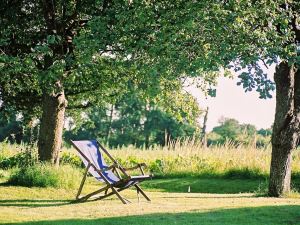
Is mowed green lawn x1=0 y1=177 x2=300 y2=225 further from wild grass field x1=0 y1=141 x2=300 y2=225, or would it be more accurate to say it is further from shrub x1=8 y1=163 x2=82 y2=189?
shrub x1=8 y1=163 x2=82 y2=189

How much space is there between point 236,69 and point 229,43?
44cm

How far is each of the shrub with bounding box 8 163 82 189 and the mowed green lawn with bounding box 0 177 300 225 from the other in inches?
13.0

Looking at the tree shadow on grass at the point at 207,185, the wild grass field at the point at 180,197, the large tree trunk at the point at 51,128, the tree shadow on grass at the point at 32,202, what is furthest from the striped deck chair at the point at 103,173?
the tree shadow on grass at the point at 207,185

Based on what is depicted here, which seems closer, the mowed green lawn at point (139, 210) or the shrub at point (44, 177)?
the mowed green lawn at point (139, 210)

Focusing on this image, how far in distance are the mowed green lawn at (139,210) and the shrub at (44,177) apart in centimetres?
33

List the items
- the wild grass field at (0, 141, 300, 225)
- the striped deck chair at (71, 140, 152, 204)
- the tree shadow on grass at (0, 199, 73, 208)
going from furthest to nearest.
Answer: the striped deck chair at (71, 140, 152, 204), the tree shadow on grass at (0, 199, 73, 208), the wild grass field at (0, 141, 300, 225)

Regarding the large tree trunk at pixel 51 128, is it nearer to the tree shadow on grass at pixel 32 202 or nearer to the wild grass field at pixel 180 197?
the wild grass field at pixel 180 197

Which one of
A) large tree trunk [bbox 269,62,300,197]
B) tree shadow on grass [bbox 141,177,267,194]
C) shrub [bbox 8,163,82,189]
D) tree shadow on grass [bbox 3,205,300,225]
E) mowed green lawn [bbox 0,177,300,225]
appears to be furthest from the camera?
tree shadow on grass [bbox 141,177,267,194]

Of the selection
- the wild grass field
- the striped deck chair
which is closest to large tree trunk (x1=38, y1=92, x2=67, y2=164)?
the wild grass field

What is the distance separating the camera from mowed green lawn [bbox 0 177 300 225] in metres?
6.95

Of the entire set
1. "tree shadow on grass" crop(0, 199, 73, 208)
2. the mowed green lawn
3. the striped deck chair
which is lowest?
"tree shadow on grass" crop(0, 199, 73, 208)

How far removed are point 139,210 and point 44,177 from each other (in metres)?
3.46

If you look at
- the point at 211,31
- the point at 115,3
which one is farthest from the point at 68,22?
the point at 211,31

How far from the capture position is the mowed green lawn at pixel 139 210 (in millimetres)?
6945
